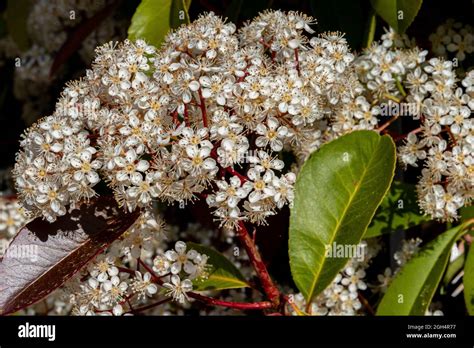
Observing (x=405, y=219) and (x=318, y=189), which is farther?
(x=405, y=219)

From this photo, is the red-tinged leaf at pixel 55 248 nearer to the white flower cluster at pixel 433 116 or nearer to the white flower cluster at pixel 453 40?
the white flower cluster at pixel 433 116

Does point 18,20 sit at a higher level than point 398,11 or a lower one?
higher

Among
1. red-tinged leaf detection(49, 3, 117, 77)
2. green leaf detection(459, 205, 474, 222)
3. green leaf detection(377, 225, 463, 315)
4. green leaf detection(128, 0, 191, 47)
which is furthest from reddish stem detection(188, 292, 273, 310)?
red-tinged leaf detection(49, 3, 117, 77)

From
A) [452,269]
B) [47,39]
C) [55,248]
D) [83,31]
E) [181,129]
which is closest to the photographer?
[181,129]

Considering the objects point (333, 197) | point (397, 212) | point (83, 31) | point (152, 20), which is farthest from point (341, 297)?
point (83, 31)

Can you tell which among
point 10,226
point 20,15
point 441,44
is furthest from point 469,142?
point 20,15

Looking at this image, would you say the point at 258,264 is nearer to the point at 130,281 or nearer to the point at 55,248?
the point at 130,281

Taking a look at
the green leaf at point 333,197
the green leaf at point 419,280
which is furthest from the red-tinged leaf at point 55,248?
the green leaf at point 419,280

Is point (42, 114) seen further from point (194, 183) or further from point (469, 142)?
point (469, 142)
